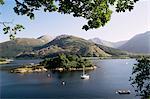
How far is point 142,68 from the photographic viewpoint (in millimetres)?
16125

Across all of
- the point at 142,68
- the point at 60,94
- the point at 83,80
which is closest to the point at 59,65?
the point at 83,80

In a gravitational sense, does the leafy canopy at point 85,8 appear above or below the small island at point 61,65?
below

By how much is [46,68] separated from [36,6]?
126 meters

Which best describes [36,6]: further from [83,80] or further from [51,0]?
[83,80]

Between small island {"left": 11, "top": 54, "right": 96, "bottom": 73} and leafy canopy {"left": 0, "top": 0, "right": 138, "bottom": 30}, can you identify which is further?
small island {"left": 11, "top": 54, "right": 96, "bottom": 73}

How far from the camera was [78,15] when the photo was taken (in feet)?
28.5

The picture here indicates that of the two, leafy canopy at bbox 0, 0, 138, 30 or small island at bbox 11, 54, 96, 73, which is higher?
small island at bbox 11, 54, 96, 73

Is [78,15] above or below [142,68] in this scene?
above

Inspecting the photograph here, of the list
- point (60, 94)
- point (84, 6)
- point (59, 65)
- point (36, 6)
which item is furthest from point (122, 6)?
point (59, 65)

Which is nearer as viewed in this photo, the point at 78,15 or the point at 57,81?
the point at 78,15

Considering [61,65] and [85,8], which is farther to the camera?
[61,65]

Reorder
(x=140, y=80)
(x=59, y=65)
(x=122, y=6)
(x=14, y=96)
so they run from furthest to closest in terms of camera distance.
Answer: (x=59, y=65) → (x=14, y=96) → (x=140, y=80) → (x=122, y=6)

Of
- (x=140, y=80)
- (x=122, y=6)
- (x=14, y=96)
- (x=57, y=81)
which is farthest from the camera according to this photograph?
(x=57, y=81)

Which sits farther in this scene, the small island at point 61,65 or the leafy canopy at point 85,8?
the small island at point 61,65
